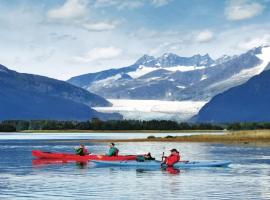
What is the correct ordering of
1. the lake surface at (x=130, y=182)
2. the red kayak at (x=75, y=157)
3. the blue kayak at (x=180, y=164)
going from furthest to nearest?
1. the red kayak at (x=75, y=157)
2. the blue kayak at (x=180, y=164)
3. the lake surface at (x=130, y=182)

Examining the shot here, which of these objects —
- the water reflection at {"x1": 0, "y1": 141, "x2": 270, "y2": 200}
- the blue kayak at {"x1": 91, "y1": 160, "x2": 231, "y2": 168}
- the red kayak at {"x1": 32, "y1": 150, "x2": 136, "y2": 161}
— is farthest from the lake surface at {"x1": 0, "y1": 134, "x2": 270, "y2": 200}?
the red kayak at {"x1": 32, "y1": 150, "x2": 136, "y2": 161}

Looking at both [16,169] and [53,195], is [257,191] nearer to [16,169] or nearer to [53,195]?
[53,195]

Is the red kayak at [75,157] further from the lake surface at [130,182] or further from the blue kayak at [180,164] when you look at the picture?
the lake surface at [130,182]

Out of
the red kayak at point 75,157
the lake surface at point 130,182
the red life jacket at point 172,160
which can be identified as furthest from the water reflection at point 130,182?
the red kayak at point 75,157

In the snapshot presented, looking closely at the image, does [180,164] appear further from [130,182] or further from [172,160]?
[130,182]

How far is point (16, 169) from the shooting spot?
224 ft

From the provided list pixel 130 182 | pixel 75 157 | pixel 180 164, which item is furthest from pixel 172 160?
pixel 75 157

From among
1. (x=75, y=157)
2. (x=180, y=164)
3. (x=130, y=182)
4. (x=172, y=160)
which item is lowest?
(x=130, y=182)

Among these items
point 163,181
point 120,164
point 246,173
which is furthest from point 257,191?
point 120,164

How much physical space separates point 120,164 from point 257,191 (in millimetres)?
27326

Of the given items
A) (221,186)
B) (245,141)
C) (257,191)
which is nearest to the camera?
(257,191)

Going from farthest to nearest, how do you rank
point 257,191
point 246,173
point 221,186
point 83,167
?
1. point 83,167
2. point 246,173
3. point 221,186
4. point 257,191

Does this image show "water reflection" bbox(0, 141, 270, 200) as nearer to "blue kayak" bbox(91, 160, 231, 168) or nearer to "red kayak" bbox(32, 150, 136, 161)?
"blue kayak" bbox(91, 160, 231, 168)

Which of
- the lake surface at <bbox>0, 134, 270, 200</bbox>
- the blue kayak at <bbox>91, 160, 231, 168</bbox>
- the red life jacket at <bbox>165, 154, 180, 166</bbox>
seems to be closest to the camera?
the lake surface at <bbox>0, 134, 270, 200</bbox>
